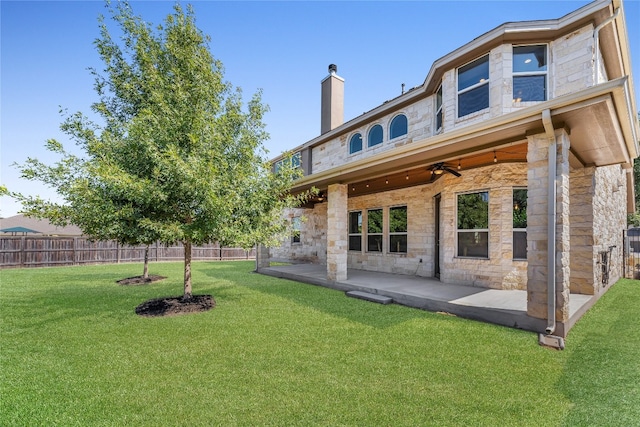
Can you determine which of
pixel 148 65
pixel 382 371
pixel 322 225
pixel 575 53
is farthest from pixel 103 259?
pixel 575 53

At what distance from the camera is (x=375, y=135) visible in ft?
35.7

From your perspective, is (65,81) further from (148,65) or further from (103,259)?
(103,259)

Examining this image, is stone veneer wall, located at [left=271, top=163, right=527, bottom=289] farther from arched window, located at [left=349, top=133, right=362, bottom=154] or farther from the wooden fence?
the wooden fence

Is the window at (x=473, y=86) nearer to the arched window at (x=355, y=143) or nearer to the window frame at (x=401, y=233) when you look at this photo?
the window frame at (x=401, y=233)

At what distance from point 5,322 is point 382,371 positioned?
621 centimetres

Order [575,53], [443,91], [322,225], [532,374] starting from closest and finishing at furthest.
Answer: [532,374] → [575,53] → [443,91] → [322,225]

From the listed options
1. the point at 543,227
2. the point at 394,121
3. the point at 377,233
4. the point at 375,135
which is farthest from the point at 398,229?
the point at 543,227

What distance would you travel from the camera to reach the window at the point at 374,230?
10422 millimetres

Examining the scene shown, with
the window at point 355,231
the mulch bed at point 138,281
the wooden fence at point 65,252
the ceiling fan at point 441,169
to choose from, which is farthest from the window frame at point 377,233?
the mulch bed at point 138,281

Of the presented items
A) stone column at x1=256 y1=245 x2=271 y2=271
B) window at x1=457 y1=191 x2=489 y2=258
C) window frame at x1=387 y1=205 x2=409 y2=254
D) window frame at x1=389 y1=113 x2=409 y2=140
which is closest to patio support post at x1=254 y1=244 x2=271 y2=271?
stone column at x1=256 y1=245 x2=271 y2=271

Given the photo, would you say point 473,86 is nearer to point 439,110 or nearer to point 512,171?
point 439,110

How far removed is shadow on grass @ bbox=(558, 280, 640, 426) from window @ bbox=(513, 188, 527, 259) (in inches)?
66.1

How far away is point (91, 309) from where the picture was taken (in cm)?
578

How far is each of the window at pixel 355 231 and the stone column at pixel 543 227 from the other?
7009 mm
